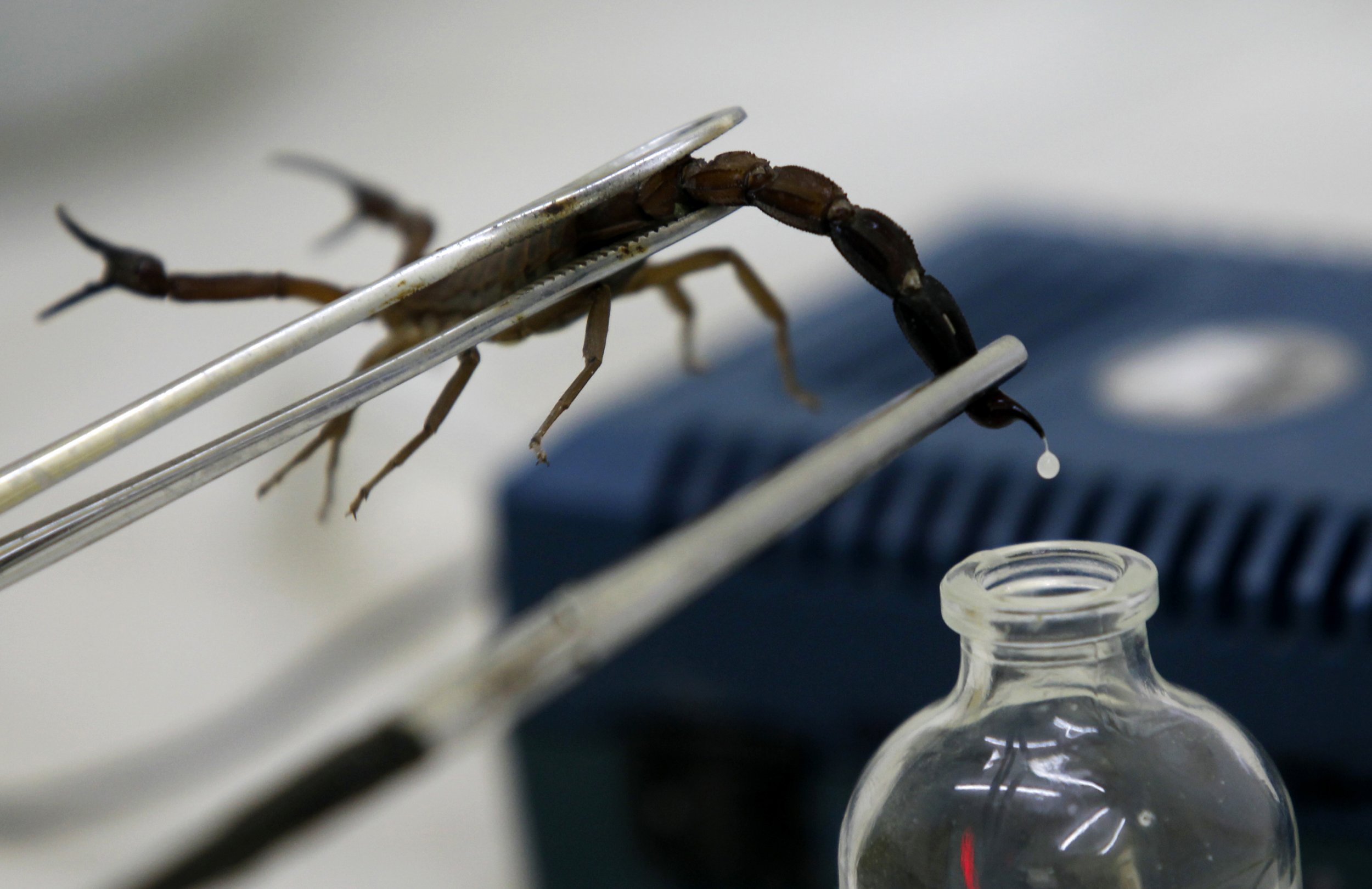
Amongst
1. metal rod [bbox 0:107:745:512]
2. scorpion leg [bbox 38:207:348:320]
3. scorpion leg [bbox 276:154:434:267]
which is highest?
scorpion leg [bbox 38:207:348:320]

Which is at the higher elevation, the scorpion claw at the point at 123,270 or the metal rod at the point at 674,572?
the scorpion claw at the point at 123,270

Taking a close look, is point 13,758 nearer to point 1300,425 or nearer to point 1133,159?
point 1300,425

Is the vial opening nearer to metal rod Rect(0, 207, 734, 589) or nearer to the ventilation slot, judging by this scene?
metal rod Rect(0, 207, 734, 589)

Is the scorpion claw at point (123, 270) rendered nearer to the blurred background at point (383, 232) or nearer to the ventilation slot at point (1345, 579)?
the blurred background at point (383, 232)

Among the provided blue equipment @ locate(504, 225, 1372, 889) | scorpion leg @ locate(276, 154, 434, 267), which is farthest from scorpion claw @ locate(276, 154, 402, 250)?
blue equipment @ locate(504, 225, 1372, 889)

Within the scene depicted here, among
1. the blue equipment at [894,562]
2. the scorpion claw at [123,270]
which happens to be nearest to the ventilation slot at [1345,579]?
the blue equipment at [894,562]

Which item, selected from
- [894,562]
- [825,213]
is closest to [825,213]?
[825,213]
